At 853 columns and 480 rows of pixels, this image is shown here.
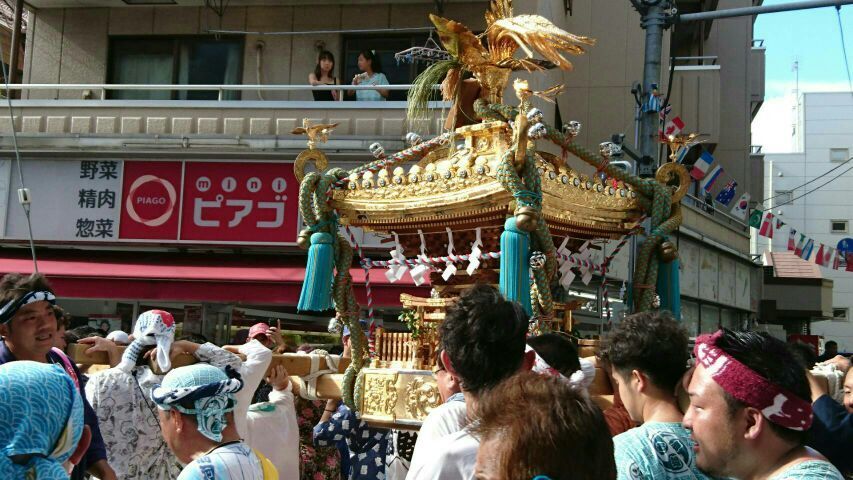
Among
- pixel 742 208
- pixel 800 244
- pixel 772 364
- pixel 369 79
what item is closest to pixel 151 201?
pixel 369 79

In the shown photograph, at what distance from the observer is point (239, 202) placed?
1185cm

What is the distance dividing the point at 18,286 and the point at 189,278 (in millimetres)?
7262

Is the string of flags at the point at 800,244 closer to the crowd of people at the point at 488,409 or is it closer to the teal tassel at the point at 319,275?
the teal tassel at the point at 319,275

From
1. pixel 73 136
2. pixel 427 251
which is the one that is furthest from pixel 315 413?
pixel 73 136

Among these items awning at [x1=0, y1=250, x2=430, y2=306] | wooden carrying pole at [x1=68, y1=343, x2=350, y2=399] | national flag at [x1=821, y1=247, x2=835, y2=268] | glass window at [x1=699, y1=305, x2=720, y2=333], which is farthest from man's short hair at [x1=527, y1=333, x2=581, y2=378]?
national flag at [x1=821, y1=247, x2=835, y2=268]

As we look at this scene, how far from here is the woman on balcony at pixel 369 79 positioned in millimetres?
11898

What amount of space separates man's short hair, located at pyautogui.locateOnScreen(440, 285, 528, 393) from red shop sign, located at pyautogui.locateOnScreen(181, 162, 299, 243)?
8.75 m

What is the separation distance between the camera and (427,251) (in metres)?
6.14

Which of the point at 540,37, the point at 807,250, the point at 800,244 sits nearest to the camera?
the point at 540,37

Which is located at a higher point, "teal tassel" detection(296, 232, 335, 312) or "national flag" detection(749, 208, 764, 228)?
"national flag" detection(749, 208, 764, 228)

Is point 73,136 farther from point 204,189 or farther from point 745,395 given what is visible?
point 745,395

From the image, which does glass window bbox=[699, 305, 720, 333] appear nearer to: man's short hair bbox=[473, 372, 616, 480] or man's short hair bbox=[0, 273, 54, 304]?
man's short hair bbox=[0, 273, 54, 304]

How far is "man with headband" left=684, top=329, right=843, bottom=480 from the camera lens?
89.5 inches

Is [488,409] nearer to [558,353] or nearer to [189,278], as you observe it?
[558,353]
